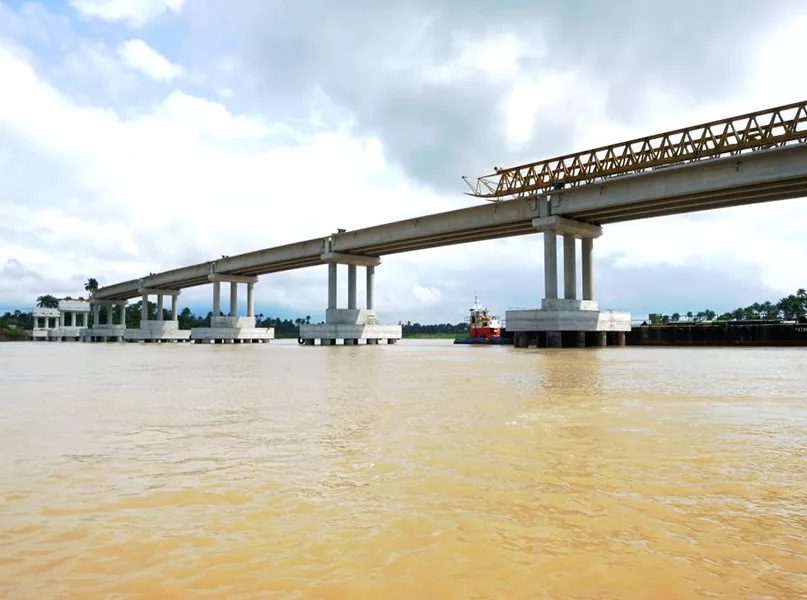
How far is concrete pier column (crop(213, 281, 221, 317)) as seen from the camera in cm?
8869

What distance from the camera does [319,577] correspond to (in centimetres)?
349

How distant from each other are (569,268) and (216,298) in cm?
6008

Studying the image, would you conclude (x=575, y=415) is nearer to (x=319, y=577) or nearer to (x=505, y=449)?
(x=505, y=449)

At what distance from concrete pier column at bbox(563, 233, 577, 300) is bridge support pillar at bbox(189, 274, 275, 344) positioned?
52998mm

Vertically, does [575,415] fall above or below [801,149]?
below

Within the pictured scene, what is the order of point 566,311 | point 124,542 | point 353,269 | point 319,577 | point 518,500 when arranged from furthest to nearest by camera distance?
1. point 353,269
2. point 566,311
3. point 518,500
4. point 124,542
5. point 319,577

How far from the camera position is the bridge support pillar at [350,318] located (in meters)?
66.7

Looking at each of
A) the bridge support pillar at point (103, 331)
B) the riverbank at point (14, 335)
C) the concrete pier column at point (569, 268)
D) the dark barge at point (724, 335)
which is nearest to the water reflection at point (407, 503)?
the concrete pier column at point (569, 268)

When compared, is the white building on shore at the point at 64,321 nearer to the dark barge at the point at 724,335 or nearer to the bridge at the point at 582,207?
the bridge at the point at 582,207

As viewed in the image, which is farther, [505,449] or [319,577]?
[505,449]

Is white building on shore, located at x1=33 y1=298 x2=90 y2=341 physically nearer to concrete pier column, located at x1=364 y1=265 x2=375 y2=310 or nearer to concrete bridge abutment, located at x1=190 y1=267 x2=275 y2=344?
concrete bridge abutment, located at x1=190 y1=267 x2=275 y2=344

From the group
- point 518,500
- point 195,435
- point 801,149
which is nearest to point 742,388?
point 518,500

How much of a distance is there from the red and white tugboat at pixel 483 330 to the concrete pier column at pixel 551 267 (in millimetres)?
32558

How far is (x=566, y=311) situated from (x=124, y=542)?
1705 inches
